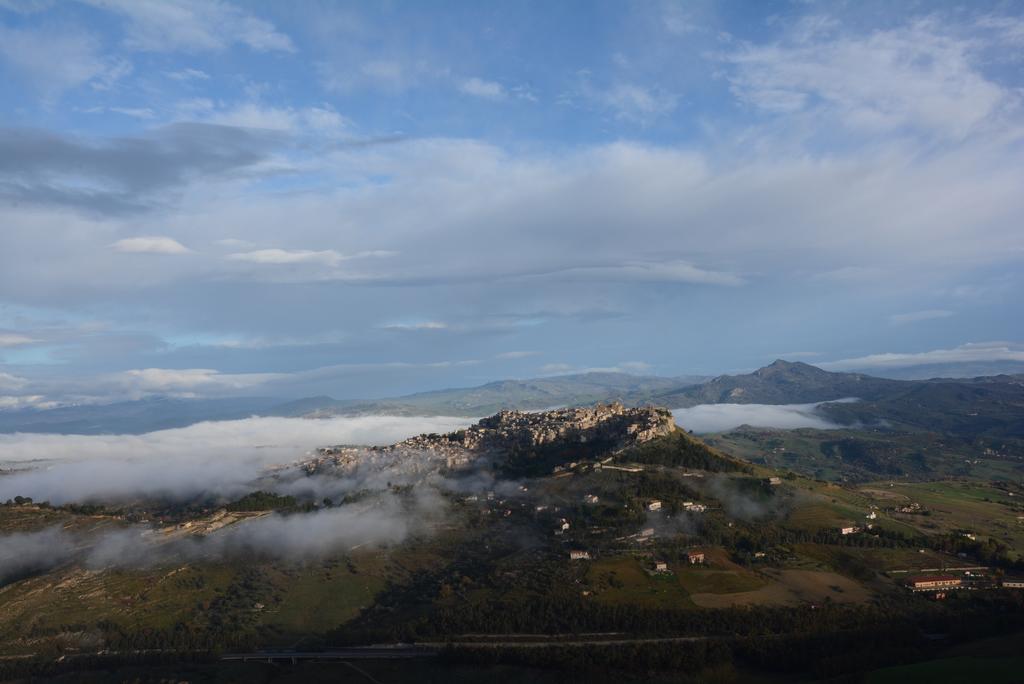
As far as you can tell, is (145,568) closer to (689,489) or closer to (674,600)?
(674,600)

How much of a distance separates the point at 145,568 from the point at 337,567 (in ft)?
131

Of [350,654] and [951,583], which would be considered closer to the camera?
[350,654]

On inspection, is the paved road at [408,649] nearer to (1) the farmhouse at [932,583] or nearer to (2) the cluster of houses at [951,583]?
(1) the farmhouse at [932,583]

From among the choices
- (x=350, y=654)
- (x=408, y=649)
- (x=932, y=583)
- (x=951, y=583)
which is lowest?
(x=350, y=654)

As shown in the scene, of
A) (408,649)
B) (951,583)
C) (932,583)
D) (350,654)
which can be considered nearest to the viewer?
(408,649)

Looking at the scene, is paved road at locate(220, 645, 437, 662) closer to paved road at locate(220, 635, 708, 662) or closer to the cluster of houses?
paved road at locate(220, 635, 708, 662)

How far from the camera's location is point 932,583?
97.1 metres

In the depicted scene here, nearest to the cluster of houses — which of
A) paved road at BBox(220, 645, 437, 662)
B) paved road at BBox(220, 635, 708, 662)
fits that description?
paved road at BBox(220, 635, 708, 662)

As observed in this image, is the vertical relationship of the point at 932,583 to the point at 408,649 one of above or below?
above

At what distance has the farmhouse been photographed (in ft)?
316

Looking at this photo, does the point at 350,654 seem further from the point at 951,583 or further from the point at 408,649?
the point at 951,583

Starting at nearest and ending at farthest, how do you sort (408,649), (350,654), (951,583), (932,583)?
Answer: (408,649), (350,654), (932,583), (951,583)

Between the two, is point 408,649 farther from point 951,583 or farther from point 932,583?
point 951,583

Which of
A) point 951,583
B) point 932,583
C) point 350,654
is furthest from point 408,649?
point 951,583
